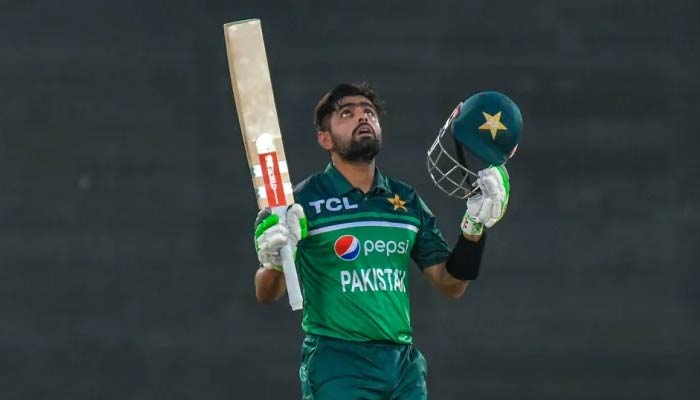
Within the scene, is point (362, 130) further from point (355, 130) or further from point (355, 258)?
point (355, 258)

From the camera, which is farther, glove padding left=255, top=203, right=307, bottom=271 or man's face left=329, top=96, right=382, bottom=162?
man's face left=329, top=96, right=382, bottom=162

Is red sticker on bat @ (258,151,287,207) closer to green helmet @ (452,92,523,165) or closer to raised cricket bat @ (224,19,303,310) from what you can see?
raised cricket bat @ (224,19,303,310)

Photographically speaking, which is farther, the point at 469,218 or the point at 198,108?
the point at 198,108

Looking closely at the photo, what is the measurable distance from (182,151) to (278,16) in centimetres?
55

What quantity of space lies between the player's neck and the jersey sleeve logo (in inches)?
2.4

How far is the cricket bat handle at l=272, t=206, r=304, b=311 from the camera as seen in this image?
3.10m

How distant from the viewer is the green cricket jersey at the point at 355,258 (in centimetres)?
331

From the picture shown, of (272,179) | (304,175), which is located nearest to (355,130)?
(272,179)

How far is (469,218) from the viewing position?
336cm

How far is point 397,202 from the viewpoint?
11.4 ft

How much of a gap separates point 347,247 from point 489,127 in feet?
1.45

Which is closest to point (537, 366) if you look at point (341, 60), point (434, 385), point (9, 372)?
point (434, 385)

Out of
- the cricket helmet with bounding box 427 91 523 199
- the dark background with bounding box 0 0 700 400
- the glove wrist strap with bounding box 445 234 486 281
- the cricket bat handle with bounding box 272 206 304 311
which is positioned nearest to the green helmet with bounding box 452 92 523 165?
the cricket helmet with bounding box 427 91 523 199

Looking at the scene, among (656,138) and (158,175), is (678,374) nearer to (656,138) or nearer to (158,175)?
(656,138)
